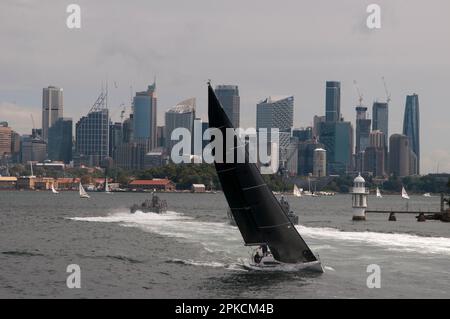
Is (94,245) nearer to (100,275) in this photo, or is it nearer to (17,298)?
(100,275)

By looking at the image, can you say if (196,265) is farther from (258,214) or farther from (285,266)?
(285,266)

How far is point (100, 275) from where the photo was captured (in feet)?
183

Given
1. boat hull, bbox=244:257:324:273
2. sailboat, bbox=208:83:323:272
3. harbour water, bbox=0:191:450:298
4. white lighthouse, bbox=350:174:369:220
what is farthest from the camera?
white lighthouse, bbox=350:174:369:220

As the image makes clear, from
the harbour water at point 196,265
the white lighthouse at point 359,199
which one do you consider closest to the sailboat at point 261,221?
the harbour water at point 196,265

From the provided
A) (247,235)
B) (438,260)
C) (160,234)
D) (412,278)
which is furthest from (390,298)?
(160,234)

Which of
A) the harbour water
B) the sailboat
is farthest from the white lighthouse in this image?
the sailboat

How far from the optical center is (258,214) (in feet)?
186

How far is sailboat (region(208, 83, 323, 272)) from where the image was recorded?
56.2 meters

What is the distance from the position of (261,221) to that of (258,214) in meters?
0.46

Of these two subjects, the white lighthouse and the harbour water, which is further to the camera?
the white lighthouse

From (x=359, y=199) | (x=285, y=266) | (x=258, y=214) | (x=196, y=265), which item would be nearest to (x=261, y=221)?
(x=258, y=214)

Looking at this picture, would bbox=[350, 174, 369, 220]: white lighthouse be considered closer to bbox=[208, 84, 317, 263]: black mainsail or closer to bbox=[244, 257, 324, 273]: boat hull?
bbox=[208, 84, 317, 263]: black mainsail

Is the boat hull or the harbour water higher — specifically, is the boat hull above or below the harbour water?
above

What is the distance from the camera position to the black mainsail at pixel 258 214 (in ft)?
184
